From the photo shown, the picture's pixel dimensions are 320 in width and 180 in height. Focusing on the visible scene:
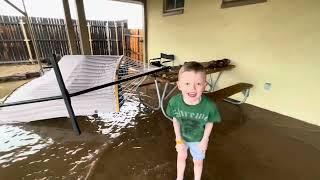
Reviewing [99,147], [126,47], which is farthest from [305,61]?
[126,47]

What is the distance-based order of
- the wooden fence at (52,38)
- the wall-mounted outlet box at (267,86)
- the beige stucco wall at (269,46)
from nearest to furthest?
1. the beige stucco wall at (269,46)
2. the wall-mounted outlet box at (267,86)
3. the wooden fence at (52,38)

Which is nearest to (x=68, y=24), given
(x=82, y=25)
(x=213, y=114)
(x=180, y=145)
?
(x=82, y=25)

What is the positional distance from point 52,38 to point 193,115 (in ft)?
24.8

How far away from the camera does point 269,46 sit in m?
2.75

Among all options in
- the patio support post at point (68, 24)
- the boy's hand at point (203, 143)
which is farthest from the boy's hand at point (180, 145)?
the patio support post at point (68, 24)

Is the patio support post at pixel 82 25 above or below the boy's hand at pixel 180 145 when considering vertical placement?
above

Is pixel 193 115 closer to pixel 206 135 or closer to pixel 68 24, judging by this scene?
pixel 206 135

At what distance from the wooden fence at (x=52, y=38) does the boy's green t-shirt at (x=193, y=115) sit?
561 centimetres

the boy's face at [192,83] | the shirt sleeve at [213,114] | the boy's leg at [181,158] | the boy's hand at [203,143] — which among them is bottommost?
the boy's leg at [181,158]

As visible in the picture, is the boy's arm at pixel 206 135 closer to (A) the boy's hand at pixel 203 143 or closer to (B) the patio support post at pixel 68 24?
(A) the boy's hand at pixel 203 143

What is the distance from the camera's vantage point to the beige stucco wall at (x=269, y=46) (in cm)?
239

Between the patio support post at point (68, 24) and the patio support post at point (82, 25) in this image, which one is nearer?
the patio support post at point (68, 24)

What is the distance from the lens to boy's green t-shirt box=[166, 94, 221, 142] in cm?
111

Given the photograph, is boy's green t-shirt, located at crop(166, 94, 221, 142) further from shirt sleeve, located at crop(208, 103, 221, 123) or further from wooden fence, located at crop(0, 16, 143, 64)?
wooden fence, located at crop(0, 16, 143, 64)
